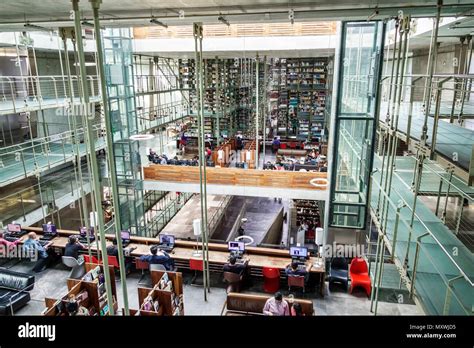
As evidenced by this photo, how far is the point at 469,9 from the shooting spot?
345cm

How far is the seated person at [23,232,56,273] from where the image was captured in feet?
21.9

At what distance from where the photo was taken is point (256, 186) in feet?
28.9

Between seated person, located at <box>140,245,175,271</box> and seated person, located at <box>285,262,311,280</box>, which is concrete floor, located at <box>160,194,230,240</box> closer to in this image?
seated person, located at <box>140,245,175,271</box>

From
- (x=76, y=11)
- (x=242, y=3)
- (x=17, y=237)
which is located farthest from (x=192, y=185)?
(x=76, y=11)

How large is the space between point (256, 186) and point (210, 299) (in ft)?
11.7

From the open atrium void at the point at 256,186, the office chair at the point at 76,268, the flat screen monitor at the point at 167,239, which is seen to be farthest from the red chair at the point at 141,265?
the office chair at the point at 76,268

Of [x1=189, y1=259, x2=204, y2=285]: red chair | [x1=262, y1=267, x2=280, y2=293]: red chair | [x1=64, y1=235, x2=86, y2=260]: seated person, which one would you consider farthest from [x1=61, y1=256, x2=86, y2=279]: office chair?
[x1=262, y1=267, x2=280, y2=293]: red chair

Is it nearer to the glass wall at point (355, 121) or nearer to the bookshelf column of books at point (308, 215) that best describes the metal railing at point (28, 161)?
the glass wall at point (355, 121)

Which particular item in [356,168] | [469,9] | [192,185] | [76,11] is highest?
[469,9]

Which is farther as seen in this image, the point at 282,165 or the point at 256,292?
the point at 282,165

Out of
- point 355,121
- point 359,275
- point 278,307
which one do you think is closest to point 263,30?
point 355,121

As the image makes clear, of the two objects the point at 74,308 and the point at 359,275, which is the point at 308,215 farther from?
the point at 74,308
